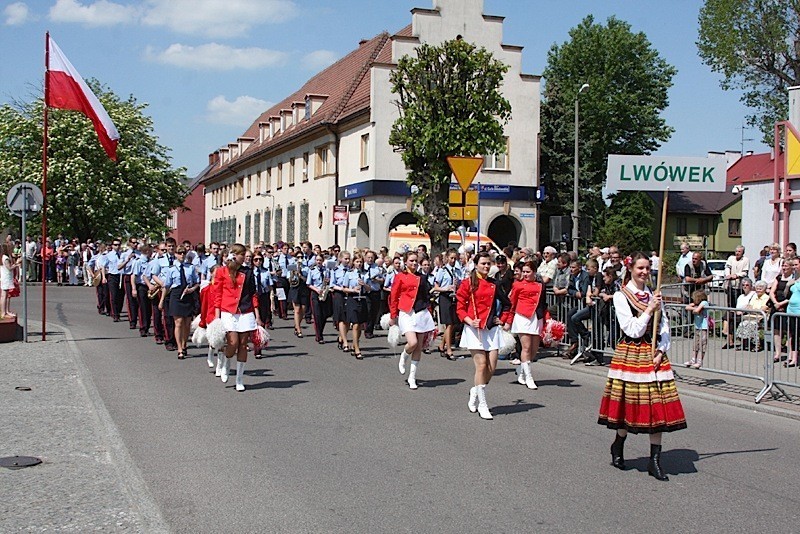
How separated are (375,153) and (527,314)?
25.7m

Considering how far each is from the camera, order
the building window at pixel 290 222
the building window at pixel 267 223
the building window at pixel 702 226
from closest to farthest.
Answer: the building window at pixel 290 222
the building window at pixel 267 223
the building window at pixel 702 226

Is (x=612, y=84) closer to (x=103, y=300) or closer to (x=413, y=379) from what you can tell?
(x=103, y=300)

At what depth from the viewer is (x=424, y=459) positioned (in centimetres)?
793

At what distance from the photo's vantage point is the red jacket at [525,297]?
13.1 meters

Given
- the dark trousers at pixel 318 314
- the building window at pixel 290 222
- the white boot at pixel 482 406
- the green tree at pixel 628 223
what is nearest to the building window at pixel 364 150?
the building window at pixel 290 222

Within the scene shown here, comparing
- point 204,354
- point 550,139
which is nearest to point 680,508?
point 204,354

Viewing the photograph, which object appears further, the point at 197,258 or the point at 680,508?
the point at 197,258

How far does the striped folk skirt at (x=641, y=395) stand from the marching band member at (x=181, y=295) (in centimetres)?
938

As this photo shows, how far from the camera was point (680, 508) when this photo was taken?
255 inches

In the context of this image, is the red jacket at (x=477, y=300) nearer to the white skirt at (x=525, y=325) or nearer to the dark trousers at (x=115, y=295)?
the white skirt at (x=525, y=325)

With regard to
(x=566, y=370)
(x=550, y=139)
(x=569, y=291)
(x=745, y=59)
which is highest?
(x=745, y=59)

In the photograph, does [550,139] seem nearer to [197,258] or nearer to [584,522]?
[197,258]

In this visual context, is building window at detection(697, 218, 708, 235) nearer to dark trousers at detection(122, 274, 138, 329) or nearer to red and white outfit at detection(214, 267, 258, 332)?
dark trousers at detection(122, 274, 138, 329)

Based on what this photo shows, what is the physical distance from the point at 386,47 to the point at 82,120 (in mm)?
17180
